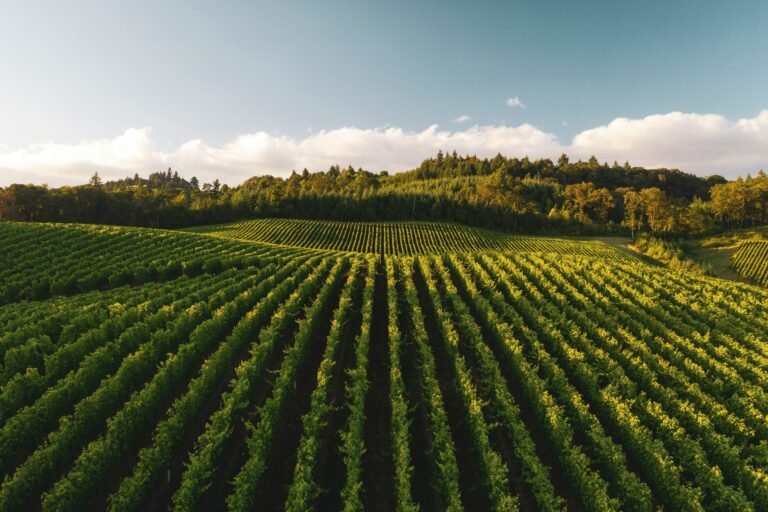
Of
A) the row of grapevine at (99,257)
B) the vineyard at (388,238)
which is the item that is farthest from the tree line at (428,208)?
the row of grapevine at (99,257)

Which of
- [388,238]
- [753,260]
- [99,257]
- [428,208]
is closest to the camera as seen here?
[99,257]

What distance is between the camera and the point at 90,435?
575 inches

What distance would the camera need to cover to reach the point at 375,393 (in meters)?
19.8

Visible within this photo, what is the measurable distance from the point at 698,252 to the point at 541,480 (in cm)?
9899

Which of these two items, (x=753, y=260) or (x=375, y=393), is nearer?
(x=375, y=393)

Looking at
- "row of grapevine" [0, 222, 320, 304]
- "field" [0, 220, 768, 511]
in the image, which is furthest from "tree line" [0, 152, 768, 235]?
"field" [0, 220, 768, 511]

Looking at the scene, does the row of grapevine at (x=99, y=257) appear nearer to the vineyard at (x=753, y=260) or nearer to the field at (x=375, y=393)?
the field at (x=375, y=393)

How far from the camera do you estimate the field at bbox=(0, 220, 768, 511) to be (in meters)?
13.2

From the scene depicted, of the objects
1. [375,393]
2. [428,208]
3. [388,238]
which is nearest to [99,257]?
[375,393]

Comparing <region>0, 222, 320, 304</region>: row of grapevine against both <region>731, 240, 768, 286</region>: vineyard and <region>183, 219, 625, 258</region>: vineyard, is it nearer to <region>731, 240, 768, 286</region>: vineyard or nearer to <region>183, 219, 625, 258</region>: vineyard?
<region>183, 219, 625, 258</region>: vineyard

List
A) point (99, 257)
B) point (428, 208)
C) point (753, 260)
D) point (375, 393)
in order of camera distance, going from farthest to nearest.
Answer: point (428, 208), point (753, 260), point (99, 257), point (375, 393)

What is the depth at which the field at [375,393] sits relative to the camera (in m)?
13.2

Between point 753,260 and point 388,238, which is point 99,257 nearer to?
point 388,238

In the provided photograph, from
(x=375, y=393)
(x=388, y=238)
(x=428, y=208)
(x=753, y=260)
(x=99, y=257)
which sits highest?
(x=428, y=208)
